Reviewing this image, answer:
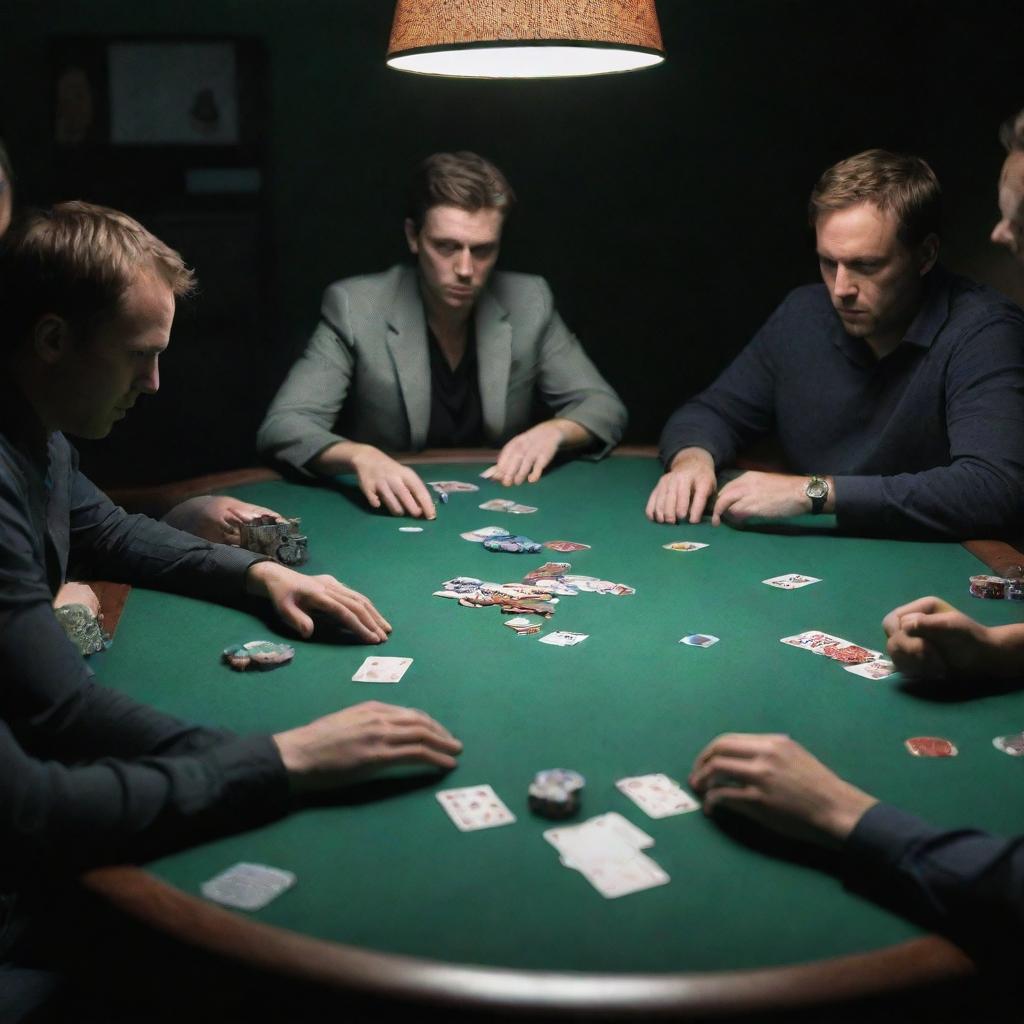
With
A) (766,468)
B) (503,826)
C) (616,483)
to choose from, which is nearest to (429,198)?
(616,483)

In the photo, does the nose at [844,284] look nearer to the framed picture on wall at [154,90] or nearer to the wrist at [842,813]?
the wrist at [842,813]

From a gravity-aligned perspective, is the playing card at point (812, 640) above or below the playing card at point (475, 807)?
below

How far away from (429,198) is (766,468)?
133cm

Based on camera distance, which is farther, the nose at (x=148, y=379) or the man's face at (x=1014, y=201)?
the man's face at (x=1014, y=201)

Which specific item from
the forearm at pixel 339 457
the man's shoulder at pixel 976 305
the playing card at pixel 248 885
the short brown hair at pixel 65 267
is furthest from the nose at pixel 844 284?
the playing card at pixel 248 885

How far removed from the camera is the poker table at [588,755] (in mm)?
1164

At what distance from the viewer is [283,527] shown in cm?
251

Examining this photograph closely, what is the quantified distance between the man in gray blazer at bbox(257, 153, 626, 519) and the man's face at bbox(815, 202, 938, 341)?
3.01 feet

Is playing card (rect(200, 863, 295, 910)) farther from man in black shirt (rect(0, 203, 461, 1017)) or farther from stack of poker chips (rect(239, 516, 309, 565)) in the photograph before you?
stack of poker chips (rect(239, 516, 309, 565))

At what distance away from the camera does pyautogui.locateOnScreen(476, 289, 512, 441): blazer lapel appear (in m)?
3.92

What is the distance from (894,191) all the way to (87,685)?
2.34m

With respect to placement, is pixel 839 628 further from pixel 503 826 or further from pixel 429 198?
pixel 429 198

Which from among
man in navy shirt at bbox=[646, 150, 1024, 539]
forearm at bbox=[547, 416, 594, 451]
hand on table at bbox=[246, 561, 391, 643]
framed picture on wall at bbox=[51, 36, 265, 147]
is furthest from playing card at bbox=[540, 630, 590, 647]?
framed picture on wall at bbox=[51, 36, 265, 147]

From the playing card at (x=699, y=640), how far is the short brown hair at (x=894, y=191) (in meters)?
1.46
